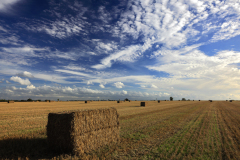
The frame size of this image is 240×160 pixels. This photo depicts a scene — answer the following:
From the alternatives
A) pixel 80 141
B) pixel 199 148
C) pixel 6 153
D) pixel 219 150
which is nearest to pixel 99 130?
pixel 80 141

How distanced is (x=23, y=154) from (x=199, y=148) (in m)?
9.25

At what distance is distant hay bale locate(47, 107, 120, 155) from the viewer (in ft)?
22.9

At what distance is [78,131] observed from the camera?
23.5 feet

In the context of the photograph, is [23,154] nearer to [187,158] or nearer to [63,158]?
[63,158]

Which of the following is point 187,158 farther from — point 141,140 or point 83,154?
point 83,154

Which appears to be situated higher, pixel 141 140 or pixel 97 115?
pixel 97 115

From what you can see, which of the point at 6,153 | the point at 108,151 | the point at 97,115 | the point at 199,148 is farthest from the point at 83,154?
the point at 199,148

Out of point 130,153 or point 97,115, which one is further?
point 97,115

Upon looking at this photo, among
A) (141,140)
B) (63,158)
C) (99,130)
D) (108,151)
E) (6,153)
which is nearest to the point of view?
(63,158)

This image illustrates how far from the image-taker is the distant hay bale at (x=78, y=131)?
6.98 m

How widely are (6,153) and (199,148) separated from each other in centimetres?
1007

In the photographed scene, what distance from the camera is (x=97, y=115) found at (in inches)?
328

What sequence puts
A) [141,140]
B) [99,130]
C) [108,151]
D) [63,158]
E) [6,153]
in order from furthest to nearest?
[141,140]
[99,130]
[108,151]
[6,153]
[63,158]

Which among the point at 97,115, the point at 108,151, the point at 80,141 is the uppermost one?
the point at 97,115
